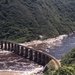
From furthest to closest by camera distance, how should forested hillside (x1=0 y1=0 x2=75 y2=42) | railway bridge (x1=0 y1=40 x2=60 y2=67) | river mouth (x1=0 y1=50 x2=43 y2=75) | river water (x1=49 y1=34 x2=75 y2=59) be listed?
forested hillside (x1=0 y1=0 x2=75 y2=42), river water (x1=49 y1=34 x2=75 y2=59), railway bridge (x1=0 y1=40 x2=60 y2=67), river mouth (x1=0 y1=50 x2=43 y2=75)

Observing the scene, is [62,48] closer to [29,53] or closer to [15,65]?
[29,53]

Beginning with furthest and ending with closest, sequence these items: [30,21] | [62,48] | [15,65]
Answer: [30,21] < [62,48] < [15,65]

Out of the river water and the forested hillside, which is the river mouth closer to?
the river water

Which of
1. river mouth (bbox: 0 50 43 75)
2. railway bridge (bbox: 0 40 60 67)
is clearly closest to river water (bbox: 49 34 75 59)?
railway bridge (bbox: 0 40 60 67)

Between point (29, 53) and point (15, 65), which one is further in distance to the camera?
point (29, 53)

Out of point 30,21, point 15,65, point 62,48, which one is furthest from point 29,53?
point 30,21

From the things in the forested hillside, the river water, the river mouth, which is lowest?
the river water
